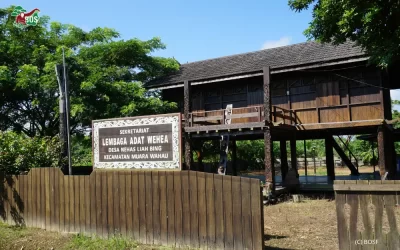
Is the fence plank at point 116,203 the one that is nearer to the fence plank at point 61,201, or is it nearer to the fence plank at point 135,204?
the fence plank at point 135,204

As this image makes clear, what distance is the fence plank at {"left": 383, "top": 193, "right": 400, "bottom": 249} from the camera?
5316 millimetres

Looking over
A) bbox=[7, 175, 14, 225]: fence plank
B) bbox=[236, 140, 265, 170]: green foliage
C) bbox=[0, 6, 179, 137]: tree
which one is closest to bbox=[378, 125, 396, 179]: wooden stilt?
bbox=[0, 6, 179, 137]: tree

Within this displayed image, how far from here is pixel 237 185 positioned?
21.4 feet

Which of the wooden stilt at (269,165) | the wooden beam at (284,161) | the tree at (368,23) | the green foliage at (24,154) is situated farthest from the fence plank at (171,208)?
the wooden beam at (284,161)

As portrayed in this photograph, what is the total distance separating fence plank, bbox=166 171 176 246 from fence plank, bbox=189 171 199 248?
0.44m

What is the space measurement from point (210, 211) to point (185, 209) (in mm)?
591

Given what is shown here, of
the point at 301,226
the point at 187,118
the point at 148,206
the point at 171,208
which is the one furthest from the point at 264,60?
the point at 171,208

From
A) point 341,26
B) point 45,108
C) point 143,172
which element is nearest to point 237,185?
point 143,172

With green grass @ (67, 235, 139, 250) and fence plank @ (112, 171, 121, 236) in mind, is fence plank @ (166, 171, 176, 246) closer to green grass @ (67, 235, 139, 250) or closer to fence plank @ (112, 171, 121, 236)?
green grass @ (67, 235, 139, 250)

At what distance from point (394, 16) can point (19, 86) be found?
16477 millimetres

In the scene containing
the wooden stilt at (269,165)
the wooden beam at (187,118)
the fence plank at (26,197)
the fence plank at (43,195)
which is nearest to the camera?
the fence plank at (43,195)

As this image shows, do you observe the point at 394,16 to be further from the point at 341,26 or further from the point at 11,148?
the point at 11,148

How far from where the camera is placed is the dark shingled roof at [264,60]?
56.3ft

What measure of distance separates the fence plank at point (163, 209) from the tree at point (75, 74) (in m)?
10.9
